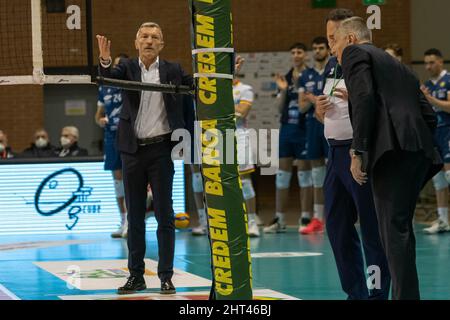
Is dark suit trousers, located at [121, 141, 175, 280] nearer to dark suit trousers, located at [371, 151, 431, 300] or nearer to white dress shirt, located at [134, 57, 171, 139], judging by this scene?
white dress shirt, located at [134, 57, 171, 139]

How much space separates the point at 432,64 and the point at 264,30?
25.6 ft

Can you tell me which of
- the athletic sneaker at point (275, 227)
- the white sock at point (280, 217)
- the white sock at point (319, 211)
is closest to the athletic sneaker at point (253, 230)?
the athletic sneaker at point (275, 227)

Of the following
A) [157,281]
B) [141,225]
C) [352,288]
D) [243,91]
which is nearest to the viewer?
[352,288]

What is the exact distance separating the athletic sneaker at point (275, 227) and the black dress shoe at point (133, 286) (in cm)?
648

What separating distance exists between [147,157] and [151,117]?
379 millimetres

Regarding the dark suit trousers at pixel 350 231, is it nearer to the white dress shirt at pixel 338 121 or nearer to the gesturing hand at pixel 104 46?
the white dress shirt at pixel 338 121

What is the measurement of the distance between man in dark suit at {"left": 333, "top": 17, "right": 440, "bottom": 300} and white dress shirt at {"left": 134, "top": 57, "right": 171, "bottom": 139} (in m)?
2.64

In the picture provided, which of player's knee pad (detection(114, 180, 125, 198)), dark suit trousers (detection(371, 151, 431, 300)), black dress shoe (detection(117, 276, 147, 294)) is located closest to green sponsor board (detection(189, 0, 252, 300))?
dark suit trousers (detection(371, 151, 431, 300))

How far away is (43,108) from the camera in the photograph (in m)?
22.7

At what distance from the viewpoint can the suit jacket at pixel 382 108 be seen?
6.72 metres

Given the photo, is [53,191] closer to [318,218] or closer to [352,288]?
[318,218]

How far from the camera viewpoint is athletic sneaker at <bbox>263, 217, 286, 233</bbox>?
1546cm

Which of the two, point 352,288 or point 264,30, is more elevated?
point 264,30

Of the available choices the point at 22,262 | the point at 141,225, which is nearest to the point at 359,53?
the point at 141,225
